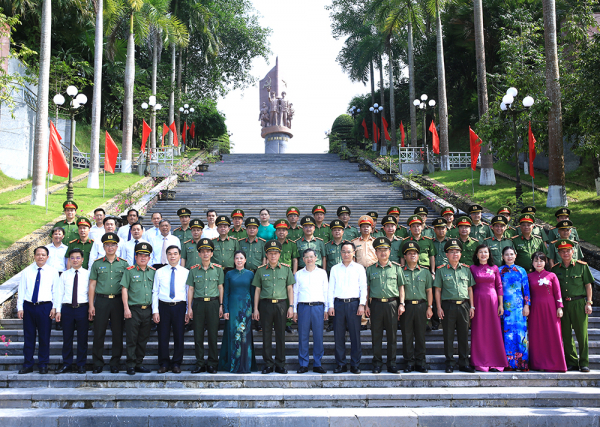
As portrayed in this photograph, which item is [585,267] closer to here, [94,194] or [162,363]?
[162,363]

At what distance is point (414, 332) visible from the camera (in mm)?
6445

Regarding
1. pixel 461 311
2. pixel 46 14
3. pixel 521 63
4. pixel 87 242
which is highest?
pixel 46 14

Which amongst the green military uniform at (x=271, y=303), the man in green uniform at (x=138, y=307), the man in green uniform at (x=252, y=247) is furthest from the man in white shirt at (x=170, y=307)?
the man in green uniform at (x=252, y=247)

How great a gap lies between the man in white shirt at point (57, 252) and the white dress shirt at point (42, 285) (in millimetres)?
828

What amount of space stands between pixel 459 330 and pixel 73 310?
16.2ft

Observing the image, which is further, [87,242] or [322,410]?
[87,242]

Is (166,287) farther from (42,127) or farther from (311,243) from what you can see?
(42,127)

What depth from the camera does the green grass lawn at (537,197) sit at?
11330 millimetres

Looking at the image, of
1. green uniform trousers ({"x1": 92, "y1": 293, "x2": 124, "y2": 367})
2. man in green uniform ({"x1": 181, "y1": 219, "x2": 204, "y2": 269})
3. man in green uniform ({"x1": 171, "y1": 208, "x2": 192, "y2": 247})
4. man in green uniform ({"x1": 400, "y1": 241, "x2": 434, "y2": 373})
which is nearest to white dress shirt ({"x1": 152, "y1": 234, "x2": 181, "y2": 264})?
man in green uniform ({"x1": 171, "y1": 208, "x2": 192, "y2": 247})

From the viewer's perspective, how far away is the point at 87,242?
774 cm

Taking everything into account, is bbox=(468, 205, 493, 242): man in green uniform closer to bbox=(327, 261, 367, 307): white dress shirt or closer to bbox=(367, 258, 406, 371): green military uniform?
bbox=(367, 258, 406, 371): green military uniform

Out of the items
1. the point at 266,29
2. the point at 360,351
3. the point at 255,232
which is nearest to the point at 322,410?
the point at 360,351

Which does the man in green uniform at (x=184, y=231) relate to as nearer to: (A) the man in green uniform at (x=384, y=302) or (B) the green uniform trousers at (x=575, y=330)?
(A) the man in green uniform at (x=384, y=302)

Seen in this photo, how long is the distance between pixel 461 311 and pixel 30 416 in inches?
200
